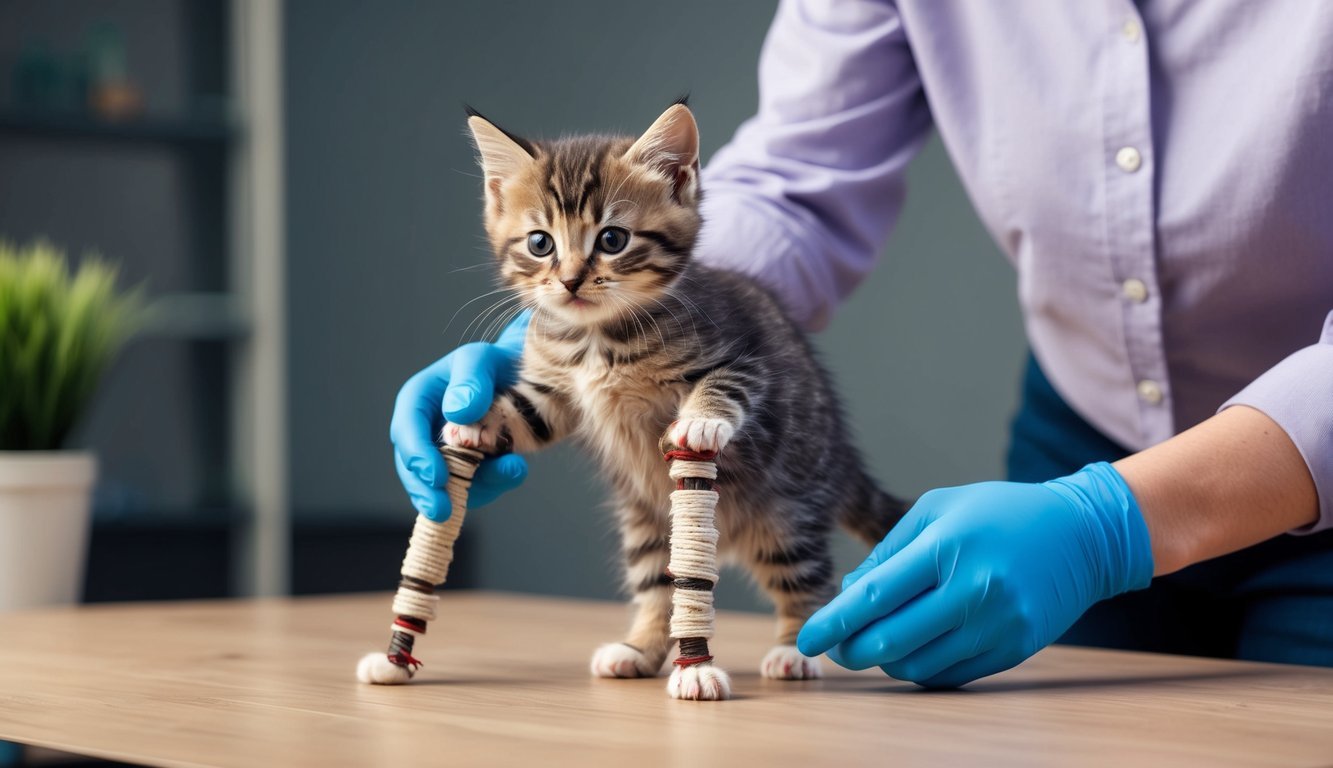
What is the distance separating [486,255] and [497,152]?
8.29 feet

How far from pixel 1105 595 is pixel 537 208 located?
0.64m

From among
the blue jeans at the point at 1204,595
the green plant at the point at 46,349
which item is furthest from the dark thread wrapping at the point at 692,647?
the green plant at the point at 46,349

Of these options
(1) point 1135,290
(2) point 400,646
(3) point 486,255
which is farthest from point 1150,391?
(3) point 486,255

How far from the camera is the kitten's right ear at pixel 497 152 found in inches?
52.0

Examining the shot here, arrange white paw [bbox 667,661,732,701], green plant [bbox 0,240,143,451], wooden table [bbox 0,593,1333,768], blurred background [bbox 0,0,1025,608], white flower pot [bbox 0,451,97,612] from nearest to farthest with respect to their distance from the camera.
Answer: wooden table [bbox 0,593,1333,768] < white paw [bbox 667,661,732,701] < white flower pot [bbox 0,451,97,612] < green plant [bbox 0,240,143,451] < blurred background [bbox 0,0,1025,608]

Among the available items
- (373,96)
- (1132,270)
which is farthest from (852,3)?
(373,96)

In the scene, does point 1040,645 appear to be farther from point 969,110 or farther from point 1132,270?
point 969,110

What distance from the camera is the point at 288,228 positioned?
15.1 feet

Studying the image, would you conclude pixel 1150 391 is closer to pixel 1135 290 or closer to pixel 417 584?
pixel 1135 290

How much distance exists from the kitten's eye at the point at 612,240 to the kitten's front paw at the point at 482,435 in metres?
0.19

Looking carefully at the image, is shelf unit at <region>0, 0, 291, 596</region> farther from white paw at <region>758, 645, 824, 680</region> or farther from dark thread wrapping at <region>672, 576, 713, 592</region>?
dark thread wrapping at <region>672, 576, 713, 592</region>

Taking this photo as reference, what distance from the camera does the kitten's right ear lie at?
1321 millimetres

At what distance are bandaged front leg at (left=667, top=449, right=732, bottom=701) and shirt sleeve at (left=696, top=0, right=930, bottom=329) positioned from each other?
1.91ft

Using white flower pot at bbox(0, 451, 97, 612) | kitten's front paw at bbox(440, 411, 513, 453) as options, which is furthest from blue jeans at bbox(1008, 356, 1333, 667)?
white flower pot at bbox(0, 451, 97, 612)
